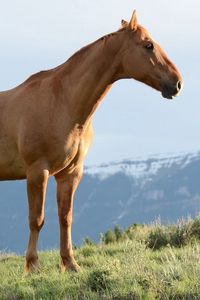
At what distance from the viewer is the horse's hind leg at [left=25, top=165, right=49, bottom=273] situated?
11.2 m

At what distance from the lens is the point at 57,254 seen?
48.0 ft

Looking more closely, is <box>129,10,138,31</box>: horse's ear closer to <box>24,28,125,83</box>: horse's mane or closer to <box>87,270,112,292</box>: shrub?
<box>24,28,125,83</box>: horse's mane

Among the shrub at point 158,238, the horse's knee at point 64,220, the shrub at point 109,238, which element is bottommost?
the shrub at point 109,238

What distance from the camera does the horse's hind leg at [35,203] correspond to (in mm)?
11195

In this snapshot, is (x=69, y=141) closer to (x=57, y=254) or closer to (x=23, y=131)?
(x=23, y=131)

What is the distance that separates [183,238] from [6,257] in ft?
10.5

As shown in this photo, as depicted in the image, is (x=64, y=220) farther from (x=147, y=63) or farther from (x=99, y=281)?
(x=147, y=63)

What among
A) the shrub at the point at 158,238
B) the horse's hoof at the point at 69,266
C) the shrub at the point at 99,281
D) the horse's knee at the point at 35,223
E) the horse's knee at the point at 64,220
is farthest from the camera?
the shrub at the point at 158,238

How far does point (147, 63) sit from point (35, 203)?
2.17 meters

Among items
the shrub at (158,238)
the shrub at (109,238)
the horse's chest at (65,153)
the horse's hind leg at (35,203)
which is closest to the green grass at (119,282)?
the horse's hind leg at (35,203)

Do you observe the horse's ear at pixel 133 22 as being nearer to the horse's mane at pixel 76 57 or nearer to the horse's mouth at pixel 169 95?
the horse's mane at pixel 76 57

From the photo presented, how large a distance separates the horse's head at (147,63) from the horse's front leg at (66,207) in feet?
4.81

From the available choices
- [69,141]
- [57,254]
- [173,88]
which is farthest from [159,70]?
[57,254]

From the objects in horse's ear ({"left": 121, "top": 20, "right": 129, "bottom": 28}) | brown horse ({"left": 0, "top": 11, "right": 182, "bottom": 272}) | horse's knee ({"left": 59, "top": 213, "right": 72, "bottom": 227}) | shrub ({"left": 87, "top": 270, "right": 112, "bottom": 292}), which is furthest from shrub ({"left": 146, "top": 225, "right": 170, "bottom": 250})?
shrub ({"left": 87, "top": 270, "right": 112, "bottom": 292})
